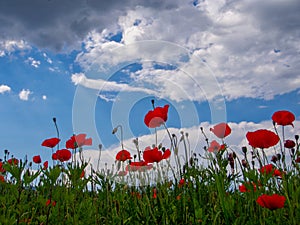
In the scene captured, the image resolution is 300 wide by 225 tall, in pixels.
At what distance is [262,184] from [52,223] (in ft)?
5.78

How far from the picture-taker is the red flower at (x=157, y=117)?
113 inches

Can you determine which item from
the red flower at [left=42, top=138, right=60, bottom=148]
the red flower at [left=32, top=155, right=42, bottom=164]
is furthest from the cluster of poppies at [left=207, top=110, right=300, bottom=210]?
the red flower at [left=32, top=155, right=42, bottom=164]

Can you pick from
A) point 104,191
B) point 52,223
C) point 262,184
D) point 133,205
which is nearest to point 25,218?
point 52,223

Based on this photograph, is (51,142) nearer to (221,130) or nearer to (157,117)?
(157,117)

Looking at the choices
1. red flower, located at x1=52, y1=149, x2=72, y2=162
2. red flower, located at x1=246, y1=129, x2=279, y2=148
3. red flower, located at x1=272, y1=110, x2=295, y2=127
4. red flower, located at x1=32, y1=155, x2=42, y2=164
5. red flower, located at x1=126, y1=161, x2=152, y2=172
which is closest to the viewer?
red flower, located at x1=246, y1=129, x2=279, y2=148

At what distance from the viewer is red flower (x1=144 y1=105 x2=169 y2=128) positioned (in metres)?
2.87

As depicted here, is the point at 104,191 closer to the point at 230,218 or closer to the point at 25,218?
the point at 25,218

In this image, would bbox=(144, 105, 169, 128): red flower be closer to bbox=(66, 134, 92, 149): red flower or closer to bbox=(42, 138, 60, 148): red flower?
bbox=(66, 134, 92, 149): red flower

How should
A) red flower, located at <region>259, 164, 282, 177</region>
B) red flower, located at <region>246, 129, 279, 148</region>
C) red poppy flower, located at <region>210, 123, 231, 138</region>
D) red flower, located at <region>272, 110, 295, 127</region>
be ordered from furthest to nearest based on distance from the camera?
red flower, located at <region>272, 110, 295, 127</region>, red poppy flower, located at <region>210, 123, 231, 138</region>, red flower, located at <region>246, 129, 279, 148</region>, red flower, located at <region>259, 164, 282, 177</region>

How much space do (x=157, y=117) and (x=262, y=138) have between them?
33.2 inches

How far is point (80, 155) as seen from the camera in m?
3.44

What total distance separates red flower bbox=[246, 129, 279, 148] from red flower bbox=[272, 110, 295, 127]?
52 centimetres

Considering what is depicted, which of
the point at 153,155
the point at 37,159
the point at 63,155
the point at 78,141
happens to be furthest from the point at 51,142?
the point at 37,159

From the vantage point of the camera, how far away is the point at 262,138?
9.11 ft
